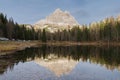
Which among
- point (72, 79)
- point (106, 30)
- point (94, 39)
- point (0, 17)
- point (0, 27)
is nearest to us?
point (72, 79)

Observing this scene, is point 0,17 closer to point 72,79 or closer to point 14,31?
point 14,31

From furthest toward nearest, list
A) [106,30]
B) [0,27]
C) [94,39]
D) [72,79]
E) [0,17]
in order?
1. [94,39]
2. [106,30]
3. [0,17]
4. [0,27]
5. [72,79]

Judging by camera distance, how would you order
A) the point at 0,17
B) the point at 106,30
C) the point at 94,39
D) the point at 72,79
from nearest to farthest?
the point at 72,79, the point at 0,17, the point at 106,30, the point at 94,39

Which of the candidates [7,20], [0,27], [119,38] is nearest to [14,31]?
[7,20]

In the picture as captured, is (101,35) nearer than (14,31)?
No

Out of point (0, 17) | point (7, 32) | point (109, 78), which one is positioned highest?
point (0, 17)

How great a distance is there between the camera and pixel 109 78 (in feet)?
96.6

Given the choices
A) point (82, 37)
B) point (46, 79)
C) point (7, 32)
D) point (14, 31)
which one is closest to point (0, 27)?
point (7, 32)

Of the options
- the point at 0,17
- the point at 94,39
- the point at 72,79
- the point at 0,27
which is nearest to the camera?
the point at 72,79

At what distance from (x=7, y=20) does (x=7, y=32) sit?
12.9 m

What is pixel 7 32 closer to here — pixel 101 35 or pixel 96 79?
pixel 101 35

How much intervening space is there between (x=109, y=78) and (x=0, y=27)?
120821mm

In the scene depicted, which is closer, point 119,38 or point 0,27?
point 0,27

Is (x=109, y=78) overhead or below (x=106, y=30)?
below
